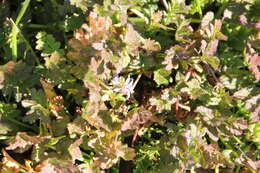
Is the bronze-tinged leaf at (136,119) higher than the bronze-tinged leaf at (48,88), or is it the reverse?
the bronze-tinged leaf at (48,88)

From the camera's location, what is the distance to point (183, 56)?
1.92 m

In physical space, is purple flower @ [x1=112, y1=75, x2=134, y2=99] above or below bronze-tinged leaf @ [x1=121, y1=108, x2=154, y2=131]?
above

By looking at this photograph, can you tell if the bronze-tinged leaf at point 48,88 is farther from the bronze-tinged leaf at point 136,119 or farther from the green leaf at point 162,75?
the green leaf at point 162,75

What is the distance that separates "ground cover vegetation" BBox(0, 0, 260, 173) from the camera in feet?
6.02

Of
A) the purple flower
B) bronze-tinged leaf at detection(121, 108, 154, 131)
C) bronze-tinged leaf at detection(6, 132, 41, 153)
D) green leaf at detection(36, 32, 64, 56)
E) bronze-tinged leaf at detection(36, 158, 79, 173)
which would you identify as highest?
green leaf at detection(36, 32, 64, 56)

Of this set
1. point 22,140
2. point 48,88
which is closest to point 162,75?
point 48,88

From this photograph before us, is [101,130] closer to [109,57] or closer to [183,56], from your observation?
[109,57]

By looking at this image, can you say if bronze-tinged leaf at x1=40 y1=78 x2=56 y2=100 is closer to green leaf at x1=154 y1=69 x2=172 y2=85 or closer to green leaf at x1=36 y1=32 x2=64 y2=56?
green leaf at x1=36 y1=32 x2=64 y2=56

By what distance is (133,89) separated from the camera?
2119 millimetres

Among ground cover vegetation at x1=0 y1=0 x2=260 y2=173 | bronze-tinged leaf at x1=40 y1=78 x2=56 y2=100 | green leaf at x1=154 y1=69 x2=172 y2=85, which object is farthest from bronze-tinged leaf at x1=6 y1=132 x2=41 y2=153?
green leaf at x1=154 y1=69 x2=172 y2=85

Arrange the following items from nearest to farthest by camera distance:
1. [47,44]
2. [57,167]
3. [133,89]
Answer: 1. [57,167]
2. [47,44]
3. [133,89]

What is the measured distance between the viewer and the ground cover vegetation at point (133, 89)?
6.02ft

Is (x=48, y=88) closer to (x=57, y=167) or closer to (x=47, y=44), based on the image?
(x=47, y=44)

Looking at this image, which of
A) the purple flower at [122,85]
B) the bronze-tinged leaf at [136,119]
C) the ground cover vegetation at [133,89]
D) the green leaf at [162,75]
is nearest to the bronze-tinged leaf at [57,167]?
the ground cover vegetation at [133,89]
